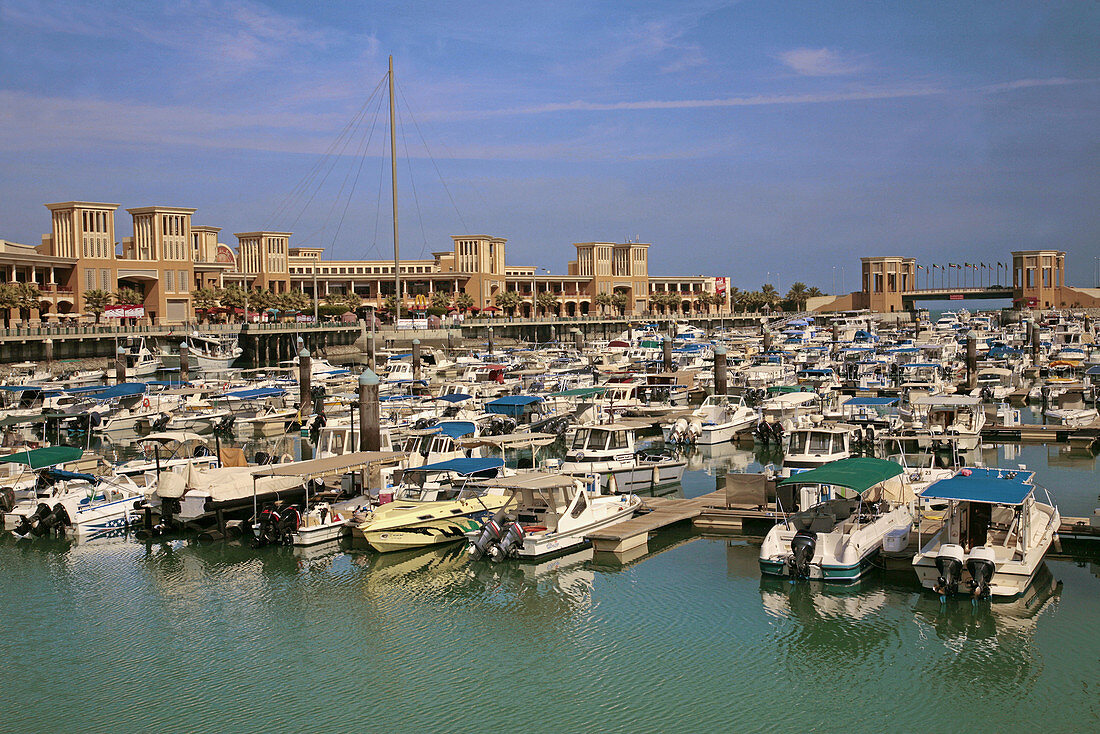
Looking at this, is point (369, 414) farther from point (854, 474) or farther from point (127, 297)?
point (127, 297)

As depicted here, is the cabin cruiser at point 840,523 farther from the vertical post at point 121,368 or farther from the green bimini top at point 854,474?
the vertical post at point 121,368

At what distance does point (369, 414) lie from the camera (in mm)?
34406

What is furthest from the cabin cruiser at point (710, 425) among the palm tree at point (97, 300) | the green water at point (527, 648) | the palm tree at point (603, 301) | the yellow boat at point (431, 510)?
the palm tree at point (603, 301)

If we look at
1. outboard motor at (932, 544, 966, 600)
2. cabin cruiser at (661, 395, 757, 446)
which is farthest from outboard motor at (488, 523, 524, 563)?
cabin cruiser at (661, 395, 757, 446)

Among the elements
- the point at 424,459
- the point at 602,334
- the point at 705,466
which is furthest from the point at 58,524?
the point at 602,334

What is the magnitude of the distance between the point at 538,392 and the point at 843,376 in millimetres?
23177

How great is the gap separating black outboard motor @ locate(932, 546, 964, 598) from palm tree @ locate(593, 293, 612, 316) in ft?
477

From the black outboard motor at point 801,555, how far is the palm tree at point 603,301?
14382cm

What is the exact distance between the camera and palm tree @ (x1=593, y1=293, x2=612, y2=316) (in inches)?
6560

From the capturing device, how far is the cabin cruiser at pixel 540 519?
25.3 m

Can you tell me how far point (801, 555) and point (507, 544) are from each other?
7.26 m

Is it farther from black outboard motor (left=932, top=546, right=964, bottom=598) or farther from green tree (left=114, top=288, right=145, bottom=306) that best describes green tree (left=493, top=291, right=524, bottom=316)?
black outboard motor (left=932, top=546, right=964, bottom=598)

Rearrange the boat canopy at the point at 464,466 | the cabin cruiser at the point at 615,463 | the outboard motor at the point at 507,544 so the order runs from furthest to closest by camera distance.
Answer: the cabin cruiser at the point at 615,463 < the boat canopy at the point at 464,466 < the outboard motor at the point at 507,544

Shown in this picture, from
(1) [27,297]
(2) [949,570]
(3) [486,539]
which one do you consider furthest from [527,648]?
(1) [27,297]
